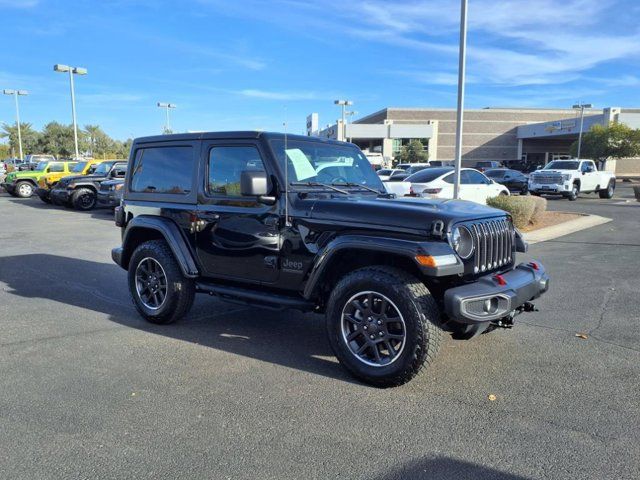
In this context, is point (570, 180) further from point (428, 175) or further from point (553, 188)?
point (428, 175)

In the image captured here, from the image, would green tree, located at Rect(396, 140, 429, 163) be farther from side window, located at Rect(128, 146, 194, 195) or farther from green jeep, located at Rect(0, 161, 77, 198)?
side window, located at Rect(128, 146, 194, 195)

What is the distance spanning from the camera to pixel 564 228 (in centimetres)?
1353

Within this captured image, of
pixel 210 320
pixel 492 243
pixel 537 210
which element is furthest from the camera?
pixel 537 210

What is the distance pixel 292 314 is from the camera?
5.97 metres

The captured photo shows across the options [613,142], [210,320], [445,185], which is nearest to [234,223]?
[210,320]

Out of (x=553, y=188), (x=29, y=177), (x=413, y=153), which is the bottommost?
(x=553, y=188)

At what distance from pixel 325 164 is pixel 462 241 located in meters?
1.64

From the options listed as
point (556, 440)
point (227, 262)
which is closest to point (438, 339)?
point (556, 440)

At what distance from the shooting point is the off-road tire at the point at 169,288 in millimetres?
5219

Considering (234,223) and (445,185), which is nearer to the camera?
(234,223)

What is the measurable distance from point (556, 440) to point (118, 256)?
480 cm

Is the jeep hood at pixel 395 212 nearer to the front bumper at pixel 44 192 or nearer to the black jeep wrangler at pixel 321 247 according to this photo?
the black jeep wrangler at pixel 321 247

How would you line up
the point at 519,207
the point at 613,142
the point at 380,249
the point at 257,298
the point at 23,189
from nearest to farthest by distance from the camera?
the point at 380,249 < the point at 257,298 < the point at 519,207 < the point at 23,189 < the point at 613,142

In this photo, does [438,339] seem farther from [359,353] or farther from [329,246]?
[329,246]
